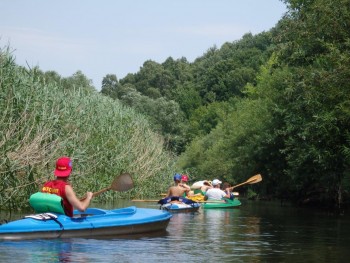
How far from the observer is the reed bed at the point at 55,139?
16016mm

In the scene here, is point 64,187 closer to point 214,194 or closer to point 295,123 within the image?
point 214,194

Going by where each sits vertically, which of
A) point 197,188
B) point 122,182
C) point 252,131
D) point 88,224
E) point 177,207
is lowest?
point 88,224

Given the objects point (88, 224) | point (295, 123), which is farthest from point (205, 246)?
point (295, 123)

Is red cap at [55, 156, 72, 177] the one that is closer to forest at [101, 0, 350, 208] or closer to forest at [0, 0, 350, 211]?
forest at [0, 0, 350, 211]

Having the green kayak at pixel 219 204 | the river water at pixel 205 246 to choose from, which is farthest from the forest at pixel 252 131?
the river water at pixel 205 246

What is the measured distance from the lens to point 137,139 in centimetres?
3131

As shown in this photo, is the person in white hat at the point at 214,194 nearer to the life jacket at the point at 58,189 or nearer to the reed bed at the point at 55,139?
the reed bed at the point at 55,139

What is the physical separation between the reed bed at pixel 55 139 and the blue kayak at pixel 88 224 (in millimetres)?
2385

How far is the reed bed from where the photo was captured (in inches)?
631

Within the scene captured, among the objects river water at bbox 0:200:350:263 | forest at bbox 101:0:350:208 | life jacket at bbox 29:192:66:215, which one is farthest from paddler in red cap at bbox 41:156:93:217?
forest at bbox 101:0:350:208

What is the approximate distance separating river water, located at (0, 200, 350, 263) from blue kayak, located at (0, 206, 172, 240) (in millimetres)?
158

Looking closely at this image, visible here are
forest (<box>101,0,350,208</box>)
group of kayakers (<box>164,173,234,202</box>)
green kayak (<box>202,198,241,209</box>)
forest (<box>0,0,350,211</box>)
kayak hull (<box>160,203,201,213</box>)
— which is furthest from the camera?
green kayak (<box>202,198,241,209</box>)

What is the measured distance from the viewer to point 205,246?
40.8 ft

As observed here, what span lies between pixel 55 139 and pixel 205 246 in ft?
23.5
